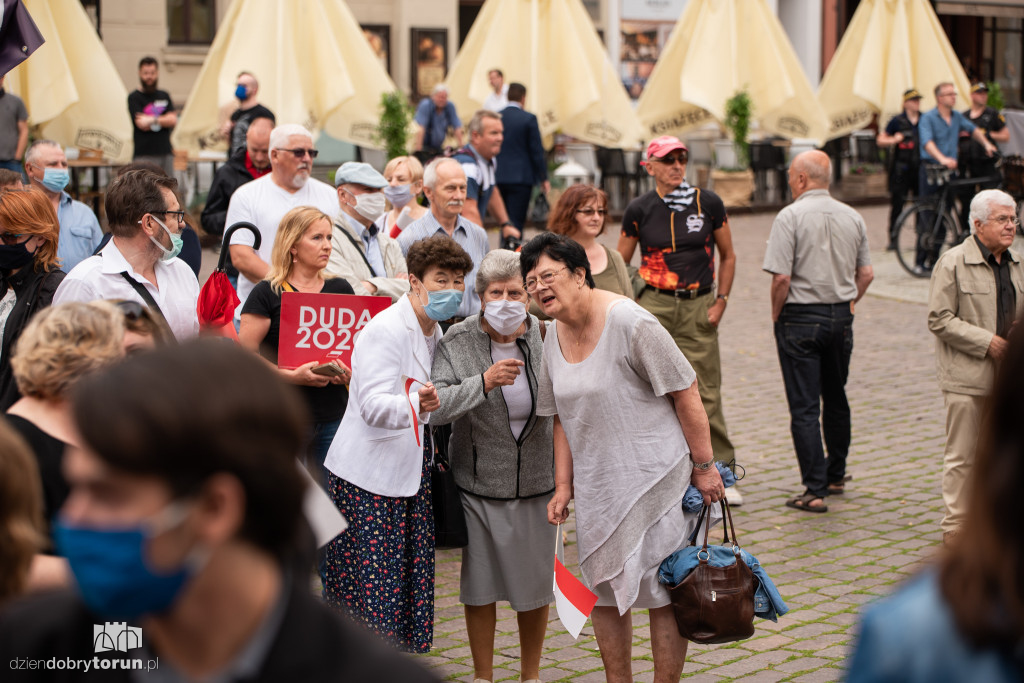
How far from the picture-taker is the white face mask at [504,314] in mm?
5000

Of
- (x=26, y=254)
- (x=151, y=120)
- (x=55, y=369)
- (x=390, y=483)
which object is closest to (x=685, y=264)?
(x=390, y=483)

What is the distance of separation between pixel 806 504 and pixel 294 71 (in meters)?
10.3

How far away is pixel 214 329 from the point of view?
5559 mm

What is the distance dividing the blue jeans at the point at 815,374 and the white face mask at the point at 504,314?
3043 mm

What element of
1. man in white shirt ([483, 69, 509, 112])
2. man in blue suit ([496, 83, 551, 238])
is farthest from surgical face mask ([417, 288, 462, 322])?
man in white shirt ([483, 69, 509, 112])

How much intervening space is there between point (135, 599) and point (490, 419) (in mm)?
3445

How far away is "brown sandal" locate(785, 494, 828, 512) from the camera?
741cm

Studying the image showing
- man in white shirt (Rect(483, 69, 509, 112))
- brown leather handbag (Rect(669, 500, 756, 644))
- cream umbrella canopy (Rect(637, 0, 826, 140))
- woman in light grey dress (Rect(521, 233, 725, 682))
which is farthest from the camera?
cream umbrella canopy (Rect(637, 0, 826, 140))

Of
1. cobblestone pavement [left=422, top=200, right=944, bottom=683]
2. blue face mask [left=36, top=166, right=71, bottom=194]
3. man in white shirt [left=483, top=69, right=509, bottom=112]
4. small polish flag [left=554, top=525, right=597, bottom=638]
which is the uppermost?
man in white shirt [left=483, top=69, right=509, bottom=112]

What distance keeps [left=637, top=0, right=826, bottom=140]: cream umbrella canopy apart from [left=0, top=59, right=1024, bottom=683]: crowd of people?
9985 millimetres

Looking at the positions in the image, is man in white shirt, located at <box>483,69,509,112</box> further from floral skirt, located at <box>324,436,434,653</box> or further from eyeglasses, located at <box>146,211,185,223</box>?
floral skirt, located at <box>324,436,434,653</box>

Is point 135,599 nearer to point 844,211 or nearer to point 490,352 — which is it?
point 490,352

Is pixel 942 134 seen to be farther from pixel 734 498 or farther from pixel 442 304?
pixel 442 304

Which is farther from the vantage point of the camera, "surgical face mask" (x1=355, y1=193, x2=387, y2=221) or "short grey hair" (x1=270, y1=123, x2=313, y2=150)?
"short grey hair" (x1=270, y1=123, x2=313, y2=150)
